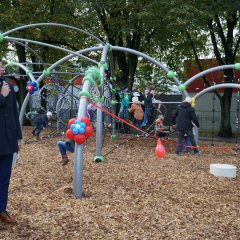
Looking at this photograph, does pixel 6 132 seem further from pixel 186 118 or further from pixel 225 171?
pixel 186 118

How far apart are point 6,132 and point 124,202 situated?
2309mm

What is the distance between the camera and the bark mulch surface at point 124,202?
4523 millimetres

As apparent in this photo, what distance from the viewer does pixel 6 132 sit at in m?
4.23

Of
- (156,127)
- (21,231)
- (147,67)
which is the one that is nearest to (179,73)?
(147,67)

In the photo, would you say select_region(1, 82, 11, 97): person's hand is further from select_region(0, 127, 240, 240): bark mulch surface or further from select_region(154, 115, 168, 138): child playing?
select_region(154, 115, 168, 138): child playing

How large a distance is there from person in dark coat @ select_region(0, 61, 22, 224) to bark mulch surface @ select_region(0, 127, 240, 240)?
0.58m

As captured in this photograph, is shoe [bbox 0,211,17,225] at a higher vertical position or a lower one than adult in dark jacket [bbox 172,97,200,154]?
lower

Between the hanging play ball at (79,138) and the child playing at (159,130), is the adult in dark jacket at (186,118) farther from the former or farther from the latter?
the hanging play ball at (79,138)

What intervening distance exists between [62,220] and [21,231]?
0.60 meters

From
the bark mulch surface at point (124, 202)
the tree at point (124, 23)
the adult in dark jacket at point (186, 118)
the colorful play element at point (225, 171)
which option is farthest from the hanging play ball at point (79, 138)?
the tree at point (124, 23)

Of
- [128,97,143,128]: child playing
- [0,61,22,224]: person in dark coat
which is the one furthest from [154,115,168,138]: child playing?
[0,61,22,224]: person in dark coat

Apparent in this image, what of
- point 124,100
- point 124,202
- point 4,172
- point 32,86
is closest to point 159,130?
point 124,100

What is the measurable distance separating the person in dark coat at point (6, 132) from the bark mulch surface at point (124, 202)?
0.58 m

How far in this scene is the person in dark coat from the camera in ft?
13.8
